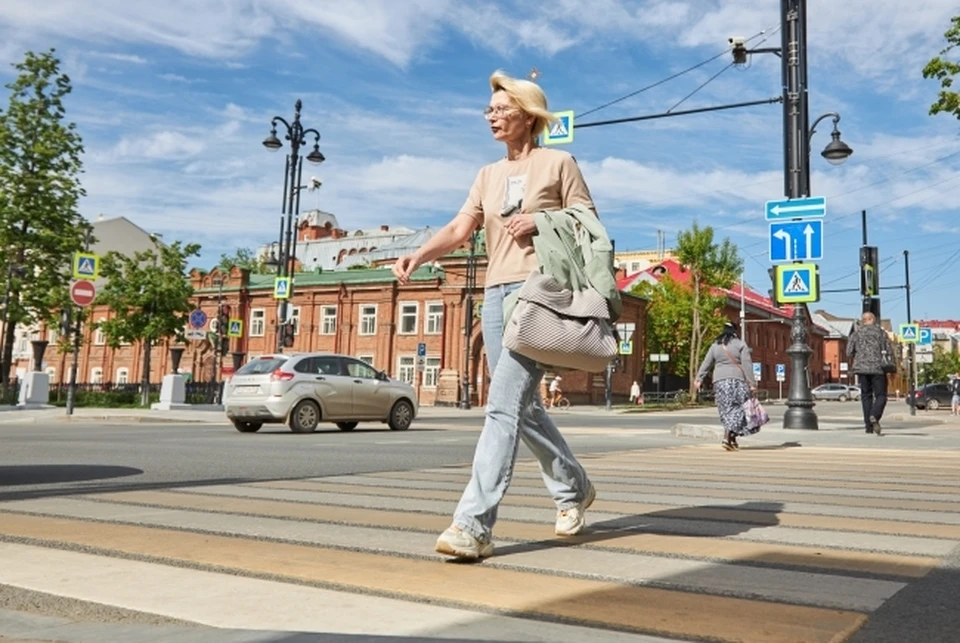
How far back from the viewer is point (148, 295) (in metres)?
44.0

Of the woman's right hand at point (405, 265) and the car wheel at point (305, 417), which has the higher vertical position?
the woman's right hand at point (405, 265)

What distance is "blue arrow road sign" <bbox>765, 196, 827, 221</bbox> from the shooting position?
14375 millimetres

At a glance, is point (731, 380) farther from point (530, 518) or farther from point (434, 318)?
point (434, 318)

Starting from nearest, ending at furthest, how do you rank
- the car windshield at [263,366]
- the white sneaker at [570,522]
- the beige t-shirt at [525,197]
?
the beige t-shirt at [525,197] → the white sneaker at [570,522] → the car windshield at [263,366]

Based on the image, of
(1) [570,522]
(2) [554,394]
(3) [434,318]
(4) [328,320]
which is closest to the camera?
(1) [570,522]

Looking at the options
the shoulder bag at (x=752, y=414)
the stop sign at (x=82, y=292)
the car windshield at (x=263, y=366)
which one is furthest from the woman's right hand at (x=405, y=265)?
the stop sign at (x=82, y=292)

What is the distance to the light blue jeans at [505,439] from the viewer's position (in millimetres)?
3543

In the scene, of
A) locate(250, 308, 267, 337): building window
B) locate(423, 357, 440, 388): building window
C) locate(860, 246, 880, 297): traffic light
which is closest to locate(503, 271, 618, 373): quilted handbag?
locate(860, 246, 880, 297): traffic light

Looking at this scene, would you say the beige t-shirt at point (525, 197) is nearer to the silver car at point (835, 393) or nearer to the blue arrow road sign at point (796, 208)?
the blue arrow road sign at point (796, 208)

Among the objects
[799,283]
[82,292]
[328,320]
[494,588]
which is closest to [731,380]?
[799,283]

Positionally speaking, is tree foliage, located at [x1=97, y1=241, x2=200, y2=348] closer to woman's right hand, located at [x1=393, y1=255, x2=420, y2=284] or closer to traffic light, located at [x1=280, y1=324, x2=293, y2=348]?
traffic light, located at [x1=280, y1=324, x2=293, y2=348]

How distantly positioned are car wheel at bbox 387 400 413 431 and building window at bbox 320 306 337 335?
41.4m

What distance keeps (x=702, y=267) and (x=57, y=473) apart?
182ft

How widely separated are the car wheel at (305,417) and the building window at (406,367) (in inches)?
1492
